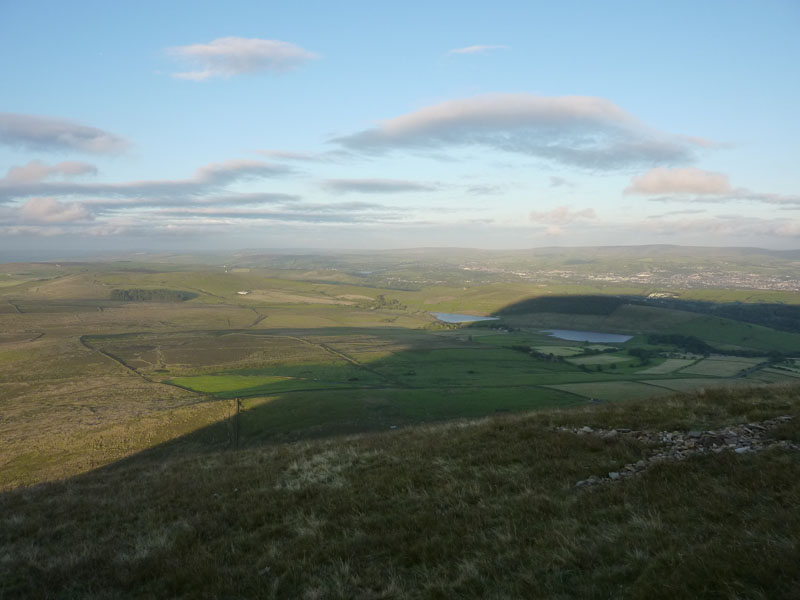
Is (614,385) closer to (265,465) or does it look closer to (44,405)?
(265,465)

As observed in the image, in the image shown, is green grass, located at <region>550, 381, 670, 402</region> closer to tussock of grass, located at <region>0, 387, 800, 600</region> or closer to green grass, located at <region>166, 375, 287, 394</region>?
tussock of grass, located at <region>0, 387, 800, 600</region>

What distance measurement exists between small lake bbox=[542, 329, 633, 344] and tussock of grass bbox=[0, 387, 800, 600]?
149836 millimetres

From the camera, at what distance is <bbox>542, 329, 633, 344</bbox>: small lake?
15675cm

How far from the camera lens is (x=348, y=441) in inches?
902

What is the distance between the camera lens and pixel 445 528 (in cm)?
988

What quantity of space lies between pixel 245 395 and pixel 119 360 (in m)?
58.1

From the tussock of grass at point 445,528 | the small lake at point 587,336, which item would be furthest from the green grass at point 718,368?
the tussock of grass at point 445,528

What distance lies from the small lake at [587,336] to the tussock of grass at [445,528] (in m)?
150

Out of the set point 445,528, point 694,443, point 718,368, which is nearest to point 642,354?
point 718,368

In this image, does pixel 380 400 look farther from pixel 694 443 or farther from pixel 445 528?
pixel 445 528

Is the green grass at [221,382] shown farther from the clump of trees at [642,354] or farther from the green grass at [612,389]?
the clump of trees at [642,354]

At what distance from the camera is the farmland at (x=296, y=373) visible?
2168 inches

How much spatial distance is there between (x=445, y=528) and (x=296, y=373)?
93.1 meters

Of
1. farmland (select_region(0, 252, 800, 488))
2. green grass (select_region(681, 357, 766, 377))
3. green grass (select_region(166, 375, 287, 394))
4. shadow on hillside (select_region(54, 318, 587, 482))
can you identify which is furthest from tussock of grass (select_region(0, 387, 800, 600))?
green grass (select_region(681, 357, 766, 377))
